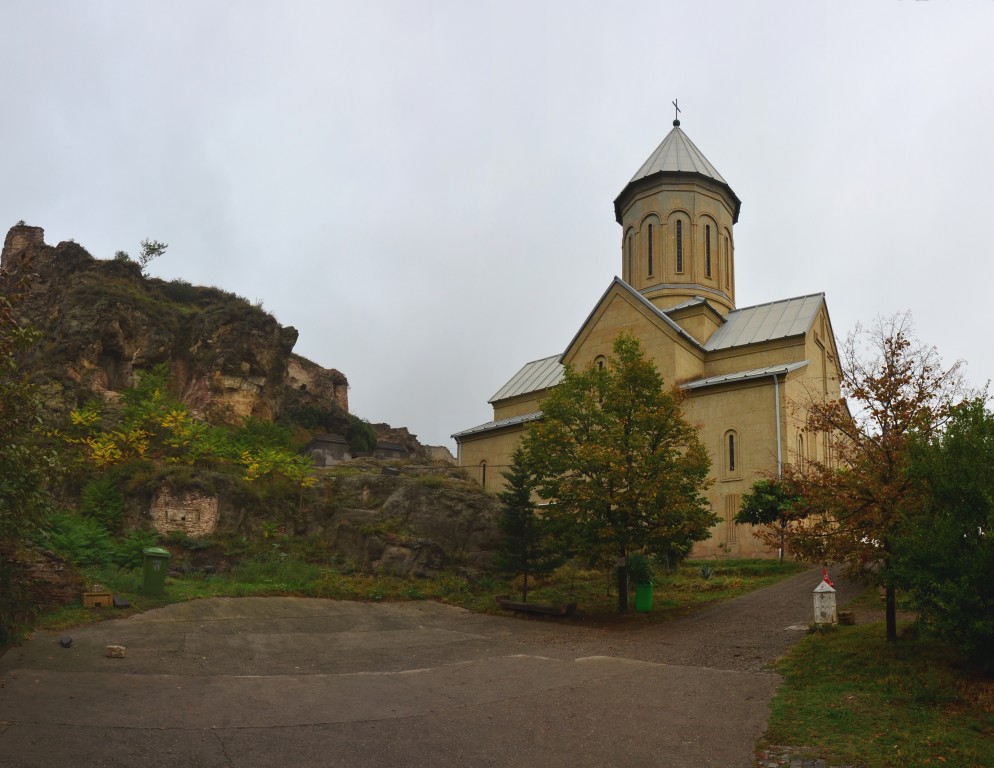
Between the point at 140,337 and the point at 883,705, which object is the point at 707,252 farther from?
the point at 883,705

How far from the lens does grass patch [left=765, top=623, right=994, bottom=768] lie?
803 centimetres

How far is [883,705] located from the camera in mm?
9547

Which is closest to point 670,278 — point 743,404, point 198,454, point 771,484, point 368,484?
point 743,404

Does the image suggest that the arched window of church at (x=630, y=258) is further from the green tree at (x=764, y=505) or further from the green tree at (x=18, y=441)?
the green tree at (x=18, y=441)

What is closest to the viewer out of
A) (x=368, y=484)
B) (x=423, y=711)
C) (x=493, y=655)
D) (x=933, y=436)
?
(x=423, y=711)

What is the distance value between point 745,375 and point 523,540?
11134 mm

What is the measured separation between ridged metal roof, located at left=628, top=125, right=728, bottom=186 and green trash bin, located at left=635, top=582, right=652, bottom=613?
19793 mm

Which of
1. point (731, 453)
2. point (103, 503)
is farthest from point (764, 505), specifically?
point (103, 503)

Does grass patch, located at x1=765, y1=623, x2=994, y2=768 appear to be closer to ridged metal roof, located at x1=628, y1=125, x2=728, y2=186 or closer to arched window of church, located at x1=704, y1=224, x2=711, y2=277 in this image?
arched window of church, located at x1=704, y1=224, x2=711, y2=277

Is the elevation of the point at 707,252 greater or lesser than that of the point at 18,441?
greater

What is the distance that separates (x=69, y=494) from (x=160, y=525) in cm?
276

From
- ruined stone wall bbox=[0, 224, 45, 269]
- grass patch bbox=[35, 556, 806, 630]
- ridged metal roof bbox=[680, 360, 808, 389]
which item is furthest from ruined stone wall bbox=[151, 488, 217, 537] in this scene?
ruined stone wall bbox=[0, 224, 45, 269]

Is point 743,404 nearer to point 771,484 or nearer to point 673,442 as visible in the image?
point 771,484

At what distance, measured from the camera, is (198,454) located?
22.4 metres
